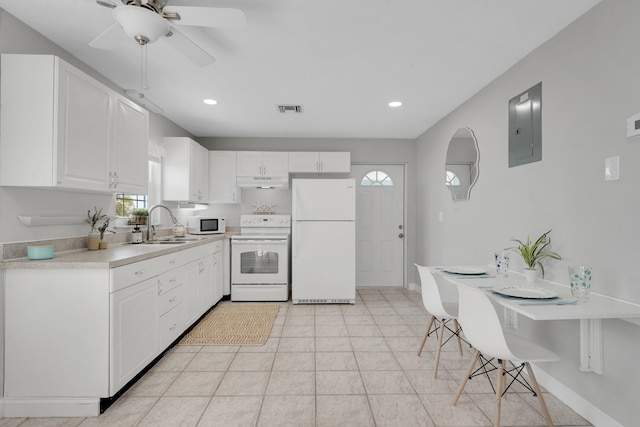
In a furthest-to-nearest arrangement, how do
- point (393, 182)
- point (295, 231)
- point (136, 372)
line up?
point (393, 182) → point (295, 231) → point (136, 372)

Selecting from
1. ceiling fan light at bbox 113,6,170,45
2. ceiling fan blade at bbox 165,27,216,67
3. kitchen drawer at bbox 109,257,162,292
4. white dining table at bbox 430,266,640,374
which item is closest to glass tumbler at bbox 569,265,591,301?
white dining table at bbox 430,266,640,374

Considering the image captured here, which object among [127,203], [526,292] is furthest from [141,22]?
[526,292]

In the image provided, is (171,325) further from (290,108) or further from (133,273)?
(290,108)

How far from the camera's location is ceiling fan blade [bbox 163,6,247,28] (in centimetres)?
160

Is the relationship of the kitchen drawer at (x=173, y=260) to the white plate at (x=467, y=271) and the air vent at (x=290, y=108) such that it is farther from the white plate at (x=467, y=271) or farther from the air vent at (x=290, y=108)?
the white plate at (x=467, y=271)

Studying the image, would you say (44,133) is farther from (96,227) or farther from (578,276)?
(578,276)

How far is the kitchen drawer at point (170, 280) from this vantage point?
8.61ft

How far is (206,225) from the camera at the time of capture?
460cm

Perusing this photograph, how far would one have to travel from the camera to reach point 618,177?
5.74ft

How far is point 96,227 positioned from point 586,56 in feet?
12.1

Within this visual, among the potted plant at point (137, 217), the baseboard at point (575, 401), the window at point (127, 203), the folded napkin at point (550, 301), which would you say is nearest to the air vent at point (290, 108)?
the window at point (127, 203)

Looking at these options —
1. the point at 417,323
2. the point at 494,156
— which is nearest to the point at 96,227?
the point at 417,323

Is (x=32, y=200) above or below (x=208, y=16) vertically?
below

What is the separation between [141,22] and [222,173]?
3239mm
